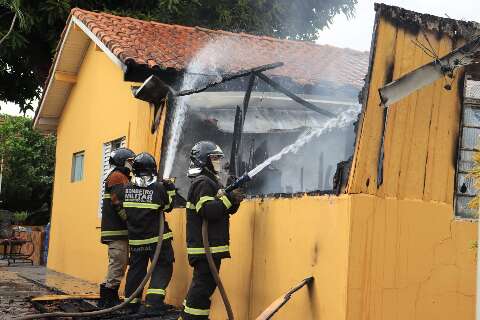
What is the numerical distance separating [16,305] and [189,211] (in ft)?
11.5

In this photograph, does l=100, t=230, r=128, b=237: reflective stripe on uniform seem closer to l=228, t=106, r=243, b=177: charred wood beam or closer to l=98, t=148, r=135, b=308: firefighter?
l=98, t=148, r=135, b=308: firefighter

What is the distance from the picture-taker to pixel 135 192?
7.70m

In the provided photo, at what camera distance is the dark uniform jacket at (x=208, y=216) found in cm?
625

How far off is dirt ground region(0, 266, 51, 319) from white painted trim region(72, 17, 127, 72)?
3572mm

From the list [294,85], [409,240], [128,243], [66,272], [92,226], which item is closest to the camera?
[409,240]

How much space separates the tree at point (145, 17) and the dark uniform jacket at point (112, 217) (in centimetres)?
1062

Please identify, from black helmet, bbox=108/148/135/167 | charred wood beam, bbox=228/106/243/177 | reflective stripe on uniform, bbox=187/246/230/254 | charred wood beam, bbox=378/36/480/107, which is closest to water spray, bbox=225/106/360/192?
charred wood beam, bbox=228/106/243/177

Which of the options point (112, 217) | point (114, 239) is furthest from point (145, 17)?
point (114, 239)

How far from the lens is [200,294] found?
21.0ft

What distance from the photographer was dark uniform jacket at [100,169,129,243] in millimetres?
8430

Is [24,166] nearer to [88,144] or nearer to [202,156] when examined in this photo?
[88,144]

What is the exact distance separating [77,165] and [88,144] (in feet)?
4.15

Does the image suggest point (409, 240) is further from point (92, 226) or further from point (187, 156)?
point (92, 226)

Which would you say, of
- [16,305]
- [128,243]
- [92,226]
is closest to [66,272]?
[92,226]
